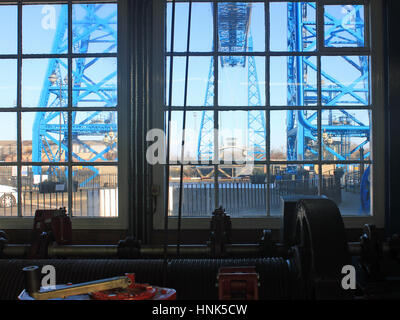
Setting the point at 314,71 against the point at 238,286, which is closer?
the point at 238,286

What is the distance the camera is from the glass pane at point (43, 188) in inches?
100

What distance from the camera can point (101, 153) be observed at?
253cm

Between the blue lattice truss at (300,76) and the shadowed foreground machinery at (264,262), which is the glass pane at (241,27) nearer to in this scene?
the blue lattice truss at (300,76)

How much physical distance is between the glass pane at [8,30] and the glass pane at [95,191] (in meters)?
0.99

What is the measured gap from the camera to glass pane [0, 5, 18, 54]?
2.56 metres

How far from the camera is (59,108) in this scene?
253 centimetres

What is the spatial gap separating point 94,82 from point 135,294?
78.9 inches

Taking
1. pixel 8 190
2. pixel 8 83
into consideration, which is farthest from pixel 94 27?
pixel 8 190

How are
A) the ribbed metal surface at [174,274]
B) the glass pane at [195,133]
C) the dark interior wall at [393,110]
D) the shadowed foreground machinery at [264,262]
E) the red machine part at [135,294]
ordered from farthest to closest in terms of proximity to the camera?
the glass pane at [195,133] < the dark interior wall at [393,110] < the ribbed metal surface at [174,274] < the shadowed foreground machinery at [264,262] < the red machine part at [135,294]

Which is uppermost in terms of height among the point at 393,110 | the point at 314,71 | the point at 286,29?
the point at 286,29

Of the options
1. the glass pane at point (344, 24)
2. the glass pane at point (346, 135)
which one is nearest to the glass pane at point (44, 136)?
the glass pane at point (346, 135)

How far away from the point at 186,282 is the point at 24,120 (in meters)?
1.84

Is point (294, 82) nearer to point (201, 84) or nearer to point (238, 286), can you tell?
point (201, 84)
